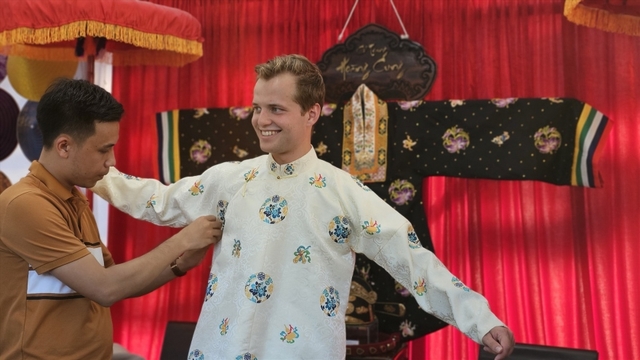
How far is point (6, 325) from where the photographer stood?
1.88m

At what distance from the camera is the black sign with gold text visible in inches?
128

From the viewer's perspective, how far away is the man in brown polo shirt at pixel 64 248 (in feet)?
6.17

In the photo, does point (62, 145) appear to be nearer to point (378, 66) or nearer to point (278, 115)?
point (278, 115)

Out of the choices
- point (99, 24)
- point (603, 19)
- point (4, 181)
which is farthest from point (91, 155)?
point (4, 181)

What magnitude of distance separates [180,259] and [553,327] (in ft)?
6.17

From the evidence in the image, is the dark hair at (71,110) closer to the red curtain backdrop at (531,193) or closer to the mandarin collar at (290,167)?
the mandarin collar at (290,167)

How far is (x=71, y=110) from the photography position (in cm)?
196

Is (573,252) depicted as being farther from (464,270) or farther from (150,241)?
(150,241)

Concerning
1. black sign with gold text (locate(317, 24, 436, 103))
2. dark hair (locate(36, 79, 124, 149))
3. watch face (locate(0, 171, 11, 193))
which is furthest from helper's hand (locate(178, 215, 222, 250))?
watch face (locate(0, 171, 11, 193))

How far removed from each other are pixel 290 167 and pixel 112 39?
1.44m

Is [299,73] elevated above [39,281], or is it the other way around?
[299,73]

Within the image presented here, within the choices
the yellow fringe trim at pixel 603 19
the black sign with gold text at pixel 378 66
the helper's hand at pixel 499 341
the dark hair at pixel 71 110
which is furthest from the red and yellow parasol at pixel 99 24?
the helper's hand at pixel 499 341

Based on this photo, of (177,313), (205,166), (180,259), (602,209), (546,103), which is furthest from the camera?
(177,313)

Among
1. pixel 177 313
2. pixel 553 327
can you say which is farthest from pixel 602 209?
pixel 177 313
